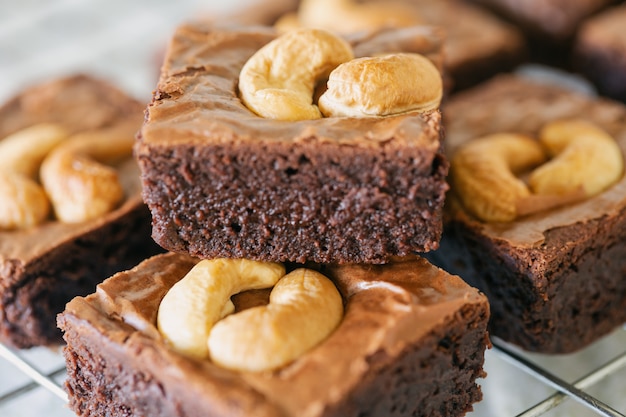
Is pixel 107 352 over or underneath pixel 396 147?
underneath

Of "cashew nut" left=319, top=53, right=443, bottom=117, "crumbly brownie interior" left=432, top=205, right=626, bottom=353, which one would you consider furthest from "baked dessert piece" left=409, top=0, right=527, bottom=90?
"cashew nut" left=319, top=53, right=443, bottom=117

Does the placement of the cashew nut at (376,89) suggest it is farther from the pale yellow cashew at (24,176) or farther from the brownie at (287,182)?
the pale yellow cashew at (24,176)

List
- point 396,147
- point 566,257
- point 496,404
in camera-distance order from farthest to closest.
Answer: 1. point 496,404
2. point 566,257
3. point 396,147

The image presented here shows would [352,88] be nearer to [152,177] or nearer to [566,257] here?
[152,177]

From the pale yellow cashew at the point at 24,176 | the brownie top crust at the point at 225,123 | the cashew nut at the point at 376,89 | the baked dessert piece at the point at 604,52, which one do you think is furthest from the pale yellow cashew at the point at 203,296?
the baked dessert piece at the point at 604,52

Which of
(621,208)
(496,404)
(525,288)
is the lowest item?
(496,404)

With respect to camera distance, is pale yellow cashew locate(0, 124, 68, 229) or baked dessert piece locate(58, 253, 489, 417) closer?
baked dessert piece locate(58, 253, 489, 417)

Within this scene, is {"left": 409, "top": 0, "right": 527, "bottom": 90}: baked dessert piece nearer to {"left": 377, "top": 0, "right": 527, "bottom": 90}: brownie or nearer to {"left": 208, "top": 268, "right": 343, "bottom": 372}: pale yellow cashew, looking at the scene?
{"left": 377, "top": 0, "right": 527, "bottom": 90}: brownie

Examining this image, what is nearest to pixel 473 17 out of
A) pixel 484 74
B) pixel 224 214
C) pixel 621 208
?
pixel 484 74
